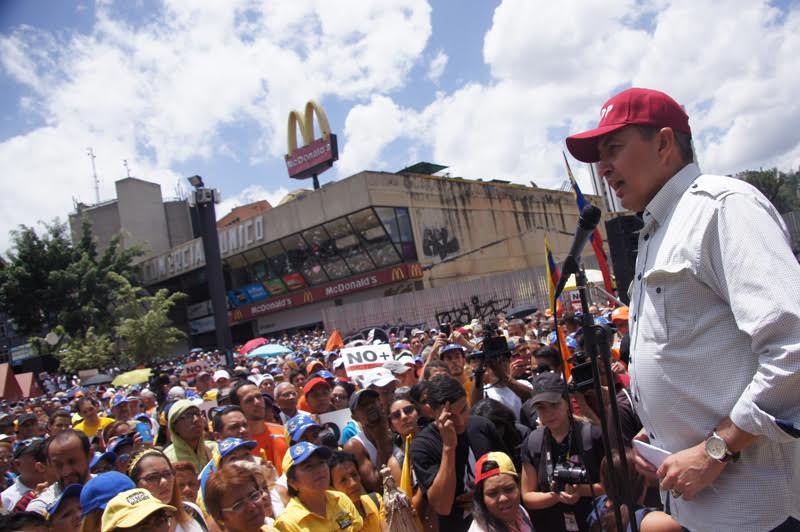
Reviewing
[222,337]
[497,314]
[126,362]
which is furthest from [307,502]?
[126,362]

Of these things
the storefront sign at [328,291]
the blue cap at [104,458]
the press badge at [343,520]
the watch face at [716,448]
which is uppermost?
the storefront sign at [328,291]

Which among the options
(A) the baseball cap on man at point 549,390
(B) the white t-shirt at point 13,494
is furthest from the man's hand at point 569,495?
(B) the white t-shirt at point 13,494

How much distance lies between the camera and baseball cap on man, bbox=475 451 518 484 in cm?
363

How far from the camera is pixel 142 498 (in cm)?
314

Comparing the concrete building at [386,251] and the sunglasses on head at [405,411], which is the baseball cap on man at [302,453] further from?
the concrete building at [386,251]

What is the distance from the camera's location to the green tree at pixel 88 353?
33.9m

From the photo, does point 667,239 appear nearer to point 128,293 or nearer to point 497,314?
point 497,314

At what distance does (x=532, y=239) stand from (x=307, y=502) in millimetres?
39583

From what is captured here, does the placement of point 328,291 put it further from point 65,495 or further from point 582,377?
point 582,377

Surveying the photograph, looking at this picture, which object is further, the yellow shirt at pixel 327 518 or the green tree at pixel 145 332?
the green tree at pixel 145 332

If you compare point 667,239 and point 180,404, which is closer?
point 667,239

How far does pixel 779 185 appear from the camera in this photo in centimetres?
6212

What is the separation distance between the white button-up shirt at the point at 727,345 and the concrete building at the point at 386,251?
78.4 ft

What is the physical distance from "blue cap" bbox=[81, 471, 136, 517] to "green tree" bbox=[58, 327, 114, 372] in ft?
113
